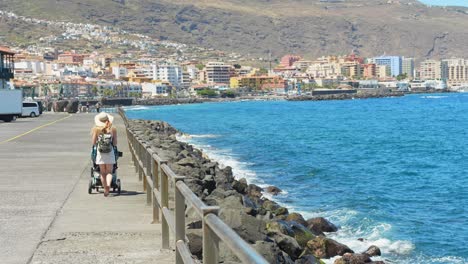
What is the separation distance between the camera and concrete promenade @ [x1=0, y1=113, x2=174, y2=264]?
929 centimetres

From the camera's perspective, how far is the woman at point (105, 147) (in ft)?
45.2

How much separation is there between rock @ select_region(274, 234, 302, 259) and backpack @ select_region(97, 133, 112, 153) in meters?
3.18

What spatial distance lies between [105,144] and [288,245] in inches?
136

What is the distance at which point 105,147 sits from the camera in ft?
45.2

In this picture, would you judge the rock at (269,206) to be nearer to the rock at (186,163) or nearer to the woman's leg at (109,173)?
the rock at (186,163)

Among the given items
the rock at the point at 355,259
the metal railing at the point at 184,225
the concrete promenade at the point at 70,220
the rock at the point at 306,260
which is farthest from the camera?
the rock at the point at 355,259

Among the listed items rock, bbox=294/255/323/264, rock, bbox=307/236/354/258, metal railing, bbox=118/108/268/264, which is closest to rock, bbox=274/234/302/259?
rock, bbox=294/255/323/264

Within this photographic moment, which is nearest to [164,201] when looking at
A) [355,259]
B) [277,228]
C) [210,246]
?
[210,246]

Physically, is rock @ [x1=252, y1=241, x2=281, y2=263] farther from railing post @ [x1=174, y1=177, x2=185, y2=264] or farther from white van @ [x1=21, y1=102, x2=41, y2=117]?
white van @ [x1=21, y1=102, x2=41, y2=117]

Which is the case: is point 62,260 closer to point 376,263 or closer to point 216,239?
point 216,239

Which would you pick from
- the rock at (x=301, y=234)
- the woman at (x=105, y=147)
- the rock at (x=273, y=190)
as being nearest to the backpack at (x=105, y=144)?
the woman at (x=105, y=147)

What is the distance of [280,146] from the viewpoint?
5000cm

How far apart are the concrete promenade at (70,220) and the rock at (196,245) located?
268 millimetres

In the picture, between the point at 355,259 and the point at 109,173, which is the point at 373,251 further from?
the point at 109,173
